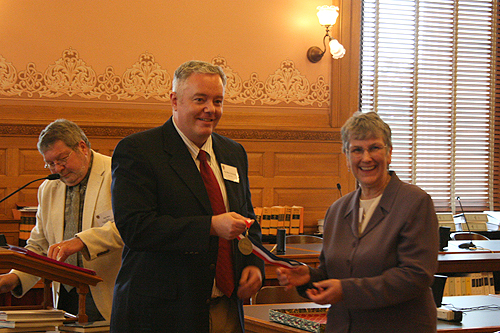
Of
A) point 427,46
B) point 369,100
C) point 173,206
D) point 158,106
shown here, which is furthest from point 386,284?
point 427,46

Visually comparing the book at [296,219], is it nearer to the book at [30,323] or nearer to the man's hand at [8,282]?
the man's hand at [8,282]

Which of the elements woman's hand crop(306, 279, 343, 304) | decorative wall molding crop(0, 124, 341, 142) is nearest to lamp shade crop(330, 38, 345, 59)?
decorative wall molding crop(0, 124, 341, 142)

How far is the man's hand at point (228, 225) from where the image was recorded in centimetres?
179

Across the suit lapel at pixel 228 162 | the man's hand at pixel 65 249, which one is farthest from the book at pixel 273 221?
the suit lapel at pixel 228 162

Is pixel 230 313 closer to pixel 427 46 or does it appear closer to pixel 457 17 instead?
pixel 427 46

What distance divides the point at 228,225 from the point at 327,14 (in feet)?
17.1

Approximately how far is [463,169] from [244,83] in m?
3.52

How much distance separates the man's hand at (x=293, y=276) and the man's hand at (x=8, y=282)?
1.25 m

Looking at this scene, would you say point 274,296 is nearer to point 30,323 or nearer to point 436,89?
point 30,323

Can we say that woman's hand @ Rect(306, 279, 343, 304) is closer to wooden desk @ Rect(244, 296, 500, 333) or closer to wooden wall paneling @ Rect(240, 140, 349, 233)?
wooden desk @ Rect(244, 296, 500, 333)

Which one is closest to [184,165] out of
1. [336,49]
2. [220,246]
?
[220,246]

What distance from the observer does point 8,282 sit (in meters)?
2.44

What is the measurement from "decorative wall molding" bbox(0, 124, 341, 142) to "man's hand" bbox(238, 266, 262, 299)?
411cm

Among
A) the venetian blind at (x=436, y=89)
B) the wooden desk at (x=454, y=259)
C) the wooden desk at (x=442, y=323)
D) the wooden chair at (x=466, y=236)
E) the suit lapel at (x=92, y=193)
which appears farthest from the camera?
the venetian blind at (x=436, y=89)
